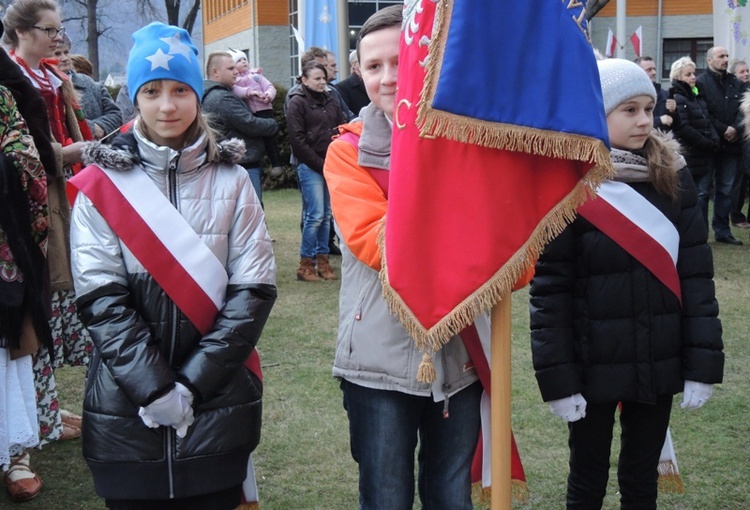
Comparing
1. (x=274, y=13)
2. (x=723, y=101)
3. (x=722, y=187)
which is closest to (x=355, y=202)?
(x=722, y=187)

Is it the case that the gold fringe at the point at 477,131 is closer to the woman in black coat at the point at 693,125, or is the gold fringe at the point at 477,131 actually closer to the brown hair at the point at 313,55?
the brown hair at the point at 313,55

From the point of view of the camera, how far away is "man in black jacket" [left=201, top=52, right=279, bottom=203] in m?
8.75

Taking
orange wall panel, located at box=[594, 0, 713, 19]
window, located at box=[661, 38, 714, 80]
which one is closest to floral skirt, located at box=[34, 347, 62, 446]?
orange wall panel, located at box=[594, 0, 713, 19]

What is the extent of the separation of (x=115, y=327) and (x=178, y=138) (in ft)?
2.18

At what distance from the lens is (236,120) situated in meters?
8.95

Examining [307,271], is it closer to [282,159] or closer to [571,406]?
[571,406]

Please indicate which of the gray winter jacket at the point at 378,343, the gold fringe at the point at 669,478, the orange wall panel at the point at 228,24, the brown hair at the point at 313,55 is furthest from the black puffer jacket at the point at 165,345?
the orange wall panel at the point at 228,24

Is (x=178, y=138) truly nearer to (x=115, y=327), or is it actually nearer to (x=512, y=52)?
(x=115, y=327)

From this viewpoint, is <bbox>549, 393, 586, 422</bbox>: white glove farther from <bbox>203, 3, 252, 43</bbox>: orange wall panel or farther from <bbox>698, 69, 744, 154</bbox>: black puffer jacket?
<bbox>203, 3, 252, 43</bbox>: orange wall panel

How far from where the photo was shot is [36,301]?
3.80 meters

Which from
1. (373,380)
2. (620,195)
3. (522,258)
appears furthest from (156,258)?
(620,195)

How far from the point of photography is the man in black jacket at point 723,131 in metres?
10.8

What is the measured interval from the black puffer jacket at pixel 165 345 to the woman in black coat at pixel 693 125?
8.50 m

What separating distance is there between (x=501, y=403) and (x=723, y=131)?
9317 mm
